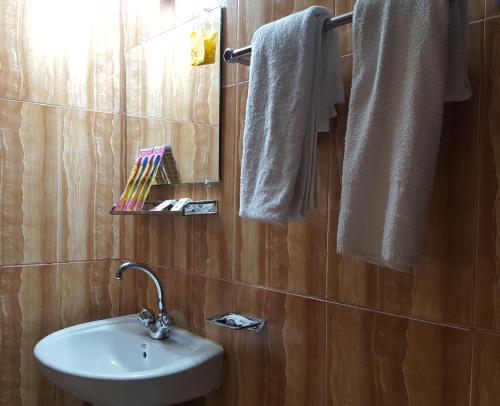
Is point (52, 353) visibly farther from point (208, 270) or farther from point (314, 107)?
point (314, 107)

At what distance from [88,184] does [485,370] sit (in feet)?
4.89

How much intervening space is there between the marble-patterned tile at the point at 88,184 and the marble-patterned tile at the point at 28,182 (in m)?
0.04

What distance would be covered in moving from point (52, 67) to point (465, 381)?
5.40 ft

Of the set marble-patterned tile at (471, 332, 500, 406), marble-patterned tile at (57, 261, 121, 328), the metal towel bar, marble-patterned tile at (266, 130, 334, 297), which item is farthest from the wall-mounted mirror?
marble-patterned tile at (471, 332, 500, 406)

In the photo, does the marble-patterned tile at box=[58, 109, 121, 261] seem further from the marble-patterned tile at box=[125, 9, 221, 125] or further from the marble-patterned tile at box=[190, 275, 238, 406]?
the marble-patterned tile at box=[190, 275, 238, 406]

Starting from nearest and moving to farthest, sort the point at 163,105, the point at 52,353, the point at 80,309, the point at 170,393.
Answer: the point at 170,393, the point at 52,353, the point at 163,105, the point at 80,309

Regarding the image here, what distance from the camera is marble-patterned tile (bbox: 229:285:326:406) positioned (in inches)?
47.3

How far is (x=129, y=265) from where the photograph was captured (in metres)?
1.60

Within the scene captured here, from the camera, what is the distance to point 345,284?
1.14 metres

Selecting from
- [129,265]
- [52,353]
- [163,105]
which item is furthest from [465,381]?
[163,105]

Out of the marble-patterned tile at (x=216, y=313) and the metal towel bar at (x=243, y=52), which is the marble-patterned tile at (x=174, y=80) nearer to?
the metal towel bar at (x=243, y=52)

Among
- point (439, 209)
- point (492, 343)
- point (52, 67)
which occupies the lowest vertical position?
point (492, 343)

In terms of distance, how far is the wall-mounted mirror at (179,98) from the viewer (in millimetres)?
1517

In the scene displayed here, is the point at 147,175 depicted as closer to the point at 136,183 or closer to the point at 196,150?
the point at 136,183
